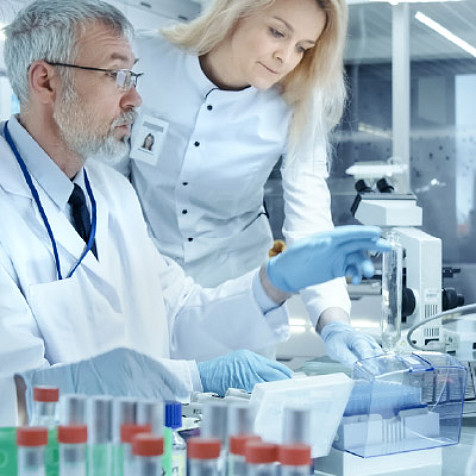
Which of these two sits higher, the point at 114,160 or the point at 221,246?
the point at 114,160

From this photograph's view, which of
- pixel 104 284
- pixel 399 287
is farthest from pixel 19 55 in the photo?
pixel 399 287

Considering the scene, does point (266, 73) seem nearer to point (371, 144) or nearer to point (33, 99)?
point (33, 99)

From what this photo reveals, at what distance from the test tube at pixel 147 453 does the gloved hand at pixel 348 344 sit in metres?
0.96

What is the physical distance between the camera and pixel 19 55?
172 centimetres

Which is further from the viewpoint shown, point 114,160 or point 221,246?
point 221,246

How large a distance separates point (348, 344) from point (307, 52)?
81cm

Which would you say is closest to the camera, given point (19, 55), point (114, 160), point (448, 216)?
point (19, 55)

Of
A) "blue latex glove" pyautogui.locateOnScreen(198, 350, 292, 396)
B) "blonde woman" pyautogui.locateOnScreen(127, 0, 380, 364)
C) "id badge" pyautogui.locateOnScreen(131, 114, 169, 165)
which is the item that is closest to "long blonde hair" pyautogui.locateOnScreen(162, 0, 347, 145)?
"blonde woman" pyautogui.locateOnScreen(127, 0, 380, 364)

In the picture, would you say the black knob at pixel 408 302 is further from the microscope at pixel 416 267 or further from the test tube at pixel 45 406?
the test tube at pixel 45 406

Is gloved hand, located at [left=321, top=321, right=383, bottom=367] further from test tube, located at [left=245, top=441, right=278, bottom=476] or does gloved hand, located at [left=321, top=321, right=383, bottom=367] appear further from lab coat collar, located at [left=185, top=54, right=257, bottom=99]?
test tube, located at [left=245, top=441, right=278, bottom=476]

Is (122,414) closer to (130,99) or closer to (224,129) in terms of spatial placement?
(130,99)

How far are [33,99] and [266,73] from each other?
637 millimetres

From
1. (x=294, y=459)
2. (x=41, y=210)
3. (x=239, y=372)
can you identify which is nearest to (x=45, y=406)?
(x=294, y=459)

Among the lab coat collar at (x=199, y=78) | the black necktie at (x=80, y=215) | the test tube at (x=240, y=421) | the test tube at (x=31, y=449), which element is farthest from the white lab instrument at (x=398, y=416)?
the lab coat collar at (x=199, y=78)
